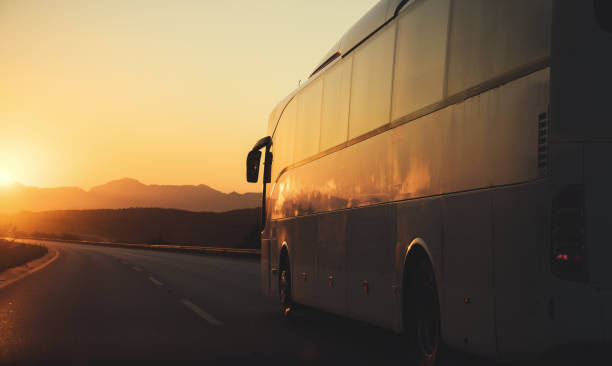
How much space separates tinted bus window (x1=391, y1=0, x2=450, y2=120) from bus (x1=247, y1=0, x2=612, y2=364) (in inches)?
0.8

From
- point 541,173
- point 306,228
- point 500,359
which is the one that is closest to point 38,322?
point 306,228

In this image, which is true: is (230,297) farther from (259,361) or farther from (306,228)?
(259,361)

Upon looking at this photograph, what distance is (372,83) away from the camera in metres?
8.48

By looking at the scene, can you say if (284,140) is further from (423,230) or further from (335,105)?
(423,230)

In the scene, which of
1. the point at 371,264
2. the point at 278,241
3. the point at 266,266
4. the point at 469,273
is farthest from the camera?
the point at 266,266

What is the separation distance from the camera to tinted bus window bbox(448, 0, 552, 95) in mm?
5059

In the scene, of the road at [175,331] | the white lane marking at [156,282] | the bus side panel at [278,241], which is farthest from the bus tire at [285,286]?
the white lane marking at [156,282]

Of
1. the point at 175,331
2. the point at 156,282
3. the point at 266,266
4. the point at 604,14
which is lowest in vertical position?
the point at 175,331

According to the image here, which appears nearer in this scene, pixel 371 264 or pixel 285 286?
pixel 371 264

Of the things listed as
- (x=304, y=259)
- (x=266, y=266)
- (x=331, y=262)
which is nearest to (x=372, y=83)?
(x=331, y=262)

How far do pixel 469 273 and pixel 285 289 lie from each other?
21.0ft

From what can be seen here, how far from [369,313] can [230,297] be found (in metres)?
7.42

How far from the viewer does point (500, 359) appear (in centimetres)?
537

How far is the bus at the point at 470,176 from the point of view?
15.2ft
